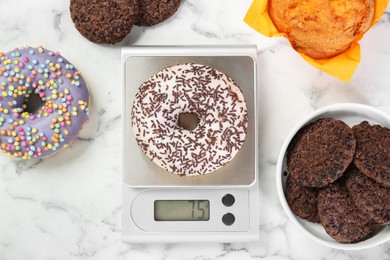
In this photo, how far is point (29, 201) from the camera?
5.17ft

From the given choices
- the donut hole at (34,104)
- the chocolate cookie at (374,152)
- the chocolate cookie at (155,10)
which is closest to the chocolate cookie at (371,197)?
the chocolate cookie at (374,152)

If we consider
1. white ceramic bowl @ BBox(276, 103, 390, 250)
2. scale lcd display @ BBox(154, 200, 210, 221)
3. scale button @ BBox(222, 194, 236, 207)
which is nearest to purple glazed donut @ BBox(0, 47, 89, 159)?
scale lcd display @ BBox(154, 200, 210, 221)

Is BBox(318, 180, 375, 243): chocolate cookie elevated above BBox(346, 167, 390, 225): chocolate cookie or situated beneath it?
situated beneath

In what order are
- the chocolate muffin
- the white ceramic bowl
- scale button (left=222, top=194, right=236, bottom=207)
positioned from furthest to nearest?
scale button (left=222, top=194, right=236, bottom=207) → the white ceramic bowl → the chocolate muffin

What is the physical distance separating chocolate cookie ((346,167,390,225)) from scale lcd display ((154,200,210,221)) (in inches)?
15.5

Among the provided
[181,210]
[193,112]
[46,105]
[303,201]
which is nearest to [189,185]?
[181,210]

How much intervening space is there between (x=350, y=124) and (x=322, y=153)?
17 centimetres

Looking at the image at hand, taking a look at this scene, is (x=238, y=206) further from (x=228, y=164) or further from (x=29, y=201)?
(x=29, y=201)

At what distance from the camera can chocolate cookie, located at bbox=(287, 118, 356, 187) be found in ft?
4.33

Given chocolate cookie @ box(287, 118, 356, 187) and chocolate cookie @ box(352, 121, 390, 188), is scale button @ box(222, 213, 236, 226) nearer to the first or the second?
chocolate cookie @ box(287, 118, 356, 187)

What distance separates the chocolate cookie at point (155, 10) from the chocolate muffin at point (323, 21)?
286 millimetres

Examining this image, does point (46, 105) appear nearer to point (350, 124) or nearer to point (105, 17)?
point (105, 17)

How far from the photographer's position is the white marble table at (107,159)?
5.14 ft

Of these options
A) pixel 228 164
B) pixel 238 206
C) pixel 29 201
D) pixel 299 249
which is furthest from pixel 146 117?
pixel 299 249
